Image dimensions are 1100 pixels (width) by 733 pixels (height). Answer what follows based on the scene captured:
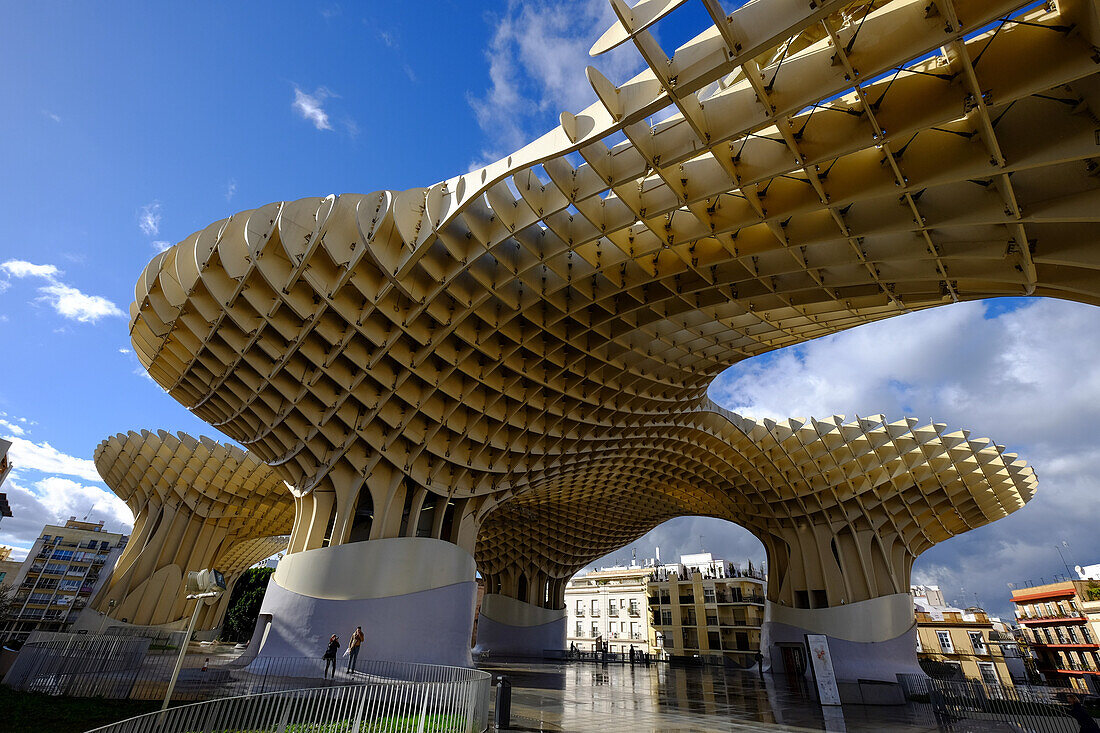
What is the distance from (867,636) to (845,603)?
2159 mm

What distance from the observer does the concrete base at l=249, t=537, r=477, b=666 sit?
20.7 meters

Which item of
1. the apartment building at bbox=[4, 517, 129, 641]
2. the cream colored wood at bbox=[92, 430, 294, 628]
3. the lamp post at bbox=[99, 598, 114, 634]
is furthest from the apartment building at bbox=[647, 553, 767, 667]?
the apartment building at bbox=[4, 517, 129, 641]

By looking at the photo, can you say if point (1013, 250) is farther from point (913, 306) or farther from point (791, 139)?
point (791, 139)

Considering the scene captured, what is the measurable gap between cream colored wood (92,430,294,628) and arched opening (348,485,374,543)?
58.7 ft

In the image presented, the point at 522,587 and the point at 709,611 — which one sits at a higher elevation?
the point at 709,611

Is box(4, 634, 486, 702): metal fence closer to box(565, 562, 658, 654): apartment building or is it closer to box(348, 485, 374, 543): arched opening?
box(348, 485, 374, 543): arched opening

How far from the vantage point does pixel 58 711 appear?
1141cm

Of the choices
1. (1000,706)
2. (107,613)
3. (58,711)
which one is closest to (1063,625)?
(1000,706)

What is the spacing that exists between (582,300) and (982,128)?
11628 millimetres

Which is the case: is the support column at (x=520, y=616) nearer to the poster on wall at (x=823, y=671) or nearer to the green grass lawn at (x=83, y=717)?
the poster on wall at (x=823, y=671)

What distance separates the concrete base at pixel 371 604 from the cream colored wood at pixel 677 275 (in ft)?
4.33

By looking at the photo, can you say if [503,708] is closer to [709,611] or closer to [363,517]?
[363,517]

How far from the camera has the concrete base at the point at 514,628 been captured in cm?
5197

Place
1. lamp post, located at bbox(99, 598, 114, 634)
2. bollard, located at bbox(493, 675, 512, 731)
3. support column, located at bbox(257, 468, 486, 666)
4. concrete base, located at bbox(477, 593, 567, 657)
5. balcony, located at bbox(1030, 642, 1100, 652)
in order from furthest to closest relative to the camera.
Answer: balcony, located at bbox(1030, 642, 1100, 652)
concrete base, located at bbox(477, 593, 567, 657)
lamp post, located at bbox(99, 598, 114, 634)
support column, located at bbox(257, 468, 486, 666)
bollard, located at bbox(493, 675, 512, 731)
